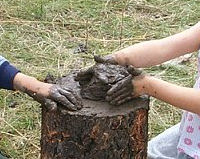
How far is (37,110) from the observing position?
3.31m

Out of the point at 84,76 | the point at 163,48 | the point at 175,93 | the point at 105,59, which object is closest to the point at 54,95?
the point at 84,76

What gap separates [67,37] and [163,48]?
1873mm

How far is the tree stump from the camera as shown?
2131 mm

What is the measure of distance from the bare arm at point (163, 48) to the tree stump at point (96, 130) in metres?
0.25

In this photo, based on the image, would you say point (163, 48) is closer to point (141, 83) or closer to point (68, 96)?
point (141, 83)

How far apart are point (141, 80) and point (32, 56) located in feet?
6.09

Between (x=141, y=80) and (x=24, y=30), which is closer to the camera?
(x=141, y=80)

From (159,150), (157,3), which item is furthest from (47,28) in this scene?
(159,150)

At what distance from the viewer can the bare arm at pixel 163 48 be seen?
95.4 inches

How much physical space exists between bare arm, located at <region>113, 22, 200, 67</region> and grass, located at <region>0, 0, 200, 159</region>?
765 millimetres

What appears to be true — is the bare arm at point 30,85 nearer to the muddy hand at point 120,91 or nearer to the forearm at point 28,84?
the forearm at point 28,84

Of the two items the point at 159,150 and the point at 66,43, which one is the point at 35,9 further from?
the point at 159,150

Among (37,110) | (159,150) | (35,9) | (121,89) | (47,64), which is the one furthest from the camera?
(35,9)

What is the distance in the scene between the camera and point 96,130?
2.14 meters
